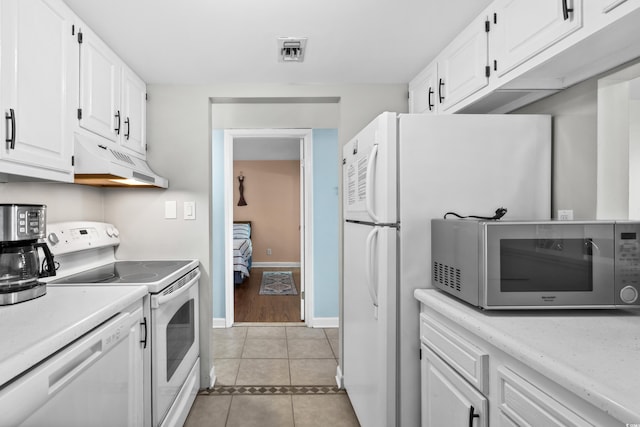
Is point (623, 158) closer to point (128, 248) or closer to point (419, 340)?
point (419, 340)

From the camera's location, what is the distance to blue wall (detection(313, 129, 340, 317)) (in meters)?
3.96

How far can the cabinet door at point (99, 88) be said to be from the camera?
178 centimetres

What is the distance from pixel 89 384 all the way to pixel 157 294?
0.60 m

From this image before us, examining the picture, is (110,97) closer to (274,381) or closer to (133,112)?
(133,112)

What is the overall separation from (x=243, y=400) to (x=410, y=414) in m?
1.27

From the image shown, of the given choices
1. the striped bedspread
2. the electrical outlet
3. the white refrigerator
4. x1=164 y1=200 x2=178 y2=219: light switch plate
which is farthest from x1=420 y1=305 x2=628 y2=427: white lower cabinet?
the striped bedspread

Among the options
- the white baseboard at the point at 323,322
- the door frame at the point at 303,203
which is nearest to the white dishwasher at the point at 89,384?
the door frame at the point at 303,203

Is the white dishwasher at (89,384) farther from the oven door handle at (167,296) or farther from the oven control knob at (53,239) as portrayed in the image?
the oven control knob at (53,239)

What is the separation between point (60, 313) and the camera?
1.22 m

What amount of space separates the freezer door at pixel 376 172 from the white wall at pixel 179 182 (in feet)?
2.95

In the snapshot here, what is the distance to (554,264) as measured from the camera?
1.25m

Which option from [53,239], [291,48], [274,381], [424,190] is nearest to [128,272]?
[53,239]

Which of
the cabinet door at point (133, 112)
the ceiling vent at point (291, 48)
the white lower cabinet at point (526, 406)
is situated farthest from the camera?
the cabinet door at point (133, 112)

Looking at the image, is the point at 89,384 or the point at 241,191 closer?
the point at 89,384
